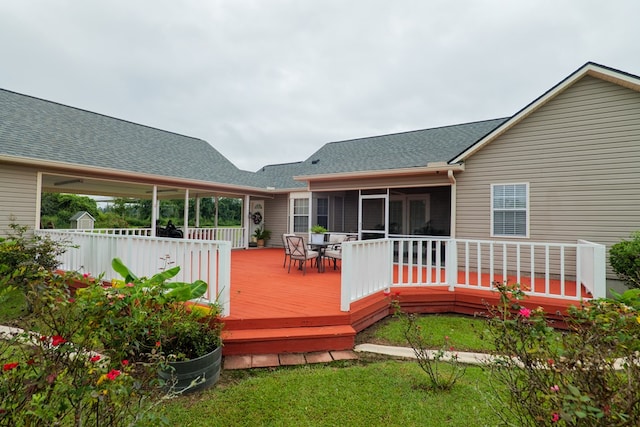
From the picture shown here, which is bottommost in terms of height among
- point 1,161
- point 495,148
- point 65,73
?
point 1,161

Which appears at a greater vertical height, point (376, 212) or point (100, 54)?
point (100, 54)

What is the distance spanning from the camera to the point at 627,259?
5047 mm

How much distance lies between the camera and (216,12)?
349 inches

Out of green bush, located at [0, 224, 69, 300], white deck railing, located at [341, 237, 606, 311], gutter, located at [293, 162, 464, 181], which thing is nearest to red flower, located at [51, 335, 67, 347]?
white deck railing, located at [341, 237, 606, 311]

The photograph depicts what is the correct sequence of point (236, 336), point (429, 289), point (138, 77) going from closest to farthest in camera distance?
1. point (236, 336)
2. point (429, 289)
3. point (138, 77)

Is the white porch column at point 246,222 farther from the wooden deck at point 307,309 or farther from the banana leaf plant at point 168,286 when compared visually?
the banana leaf plant at point 168,286

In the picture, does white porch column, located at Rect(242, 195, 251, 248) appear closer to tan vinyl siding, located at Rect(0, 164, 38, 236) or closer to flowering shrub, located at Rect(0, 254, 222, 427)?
tan vinyl siding, located at Rect(0, 164, 38, 236)

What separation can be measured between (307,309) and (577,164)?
662 centimetres

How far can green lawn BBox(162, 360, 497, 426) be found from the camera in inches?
A: 91.2

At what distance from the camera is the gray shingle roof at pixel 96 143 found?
7.37m

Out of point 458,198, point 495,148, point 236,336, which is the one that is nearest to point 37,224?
point 236,336

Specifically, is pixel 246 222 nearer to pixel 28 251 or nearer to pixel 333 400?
pixel 28 251

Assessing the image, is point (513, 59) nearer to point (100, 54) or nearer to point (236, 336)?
point (236, 336)

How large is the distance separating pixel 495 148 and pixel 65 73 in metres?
15.7
